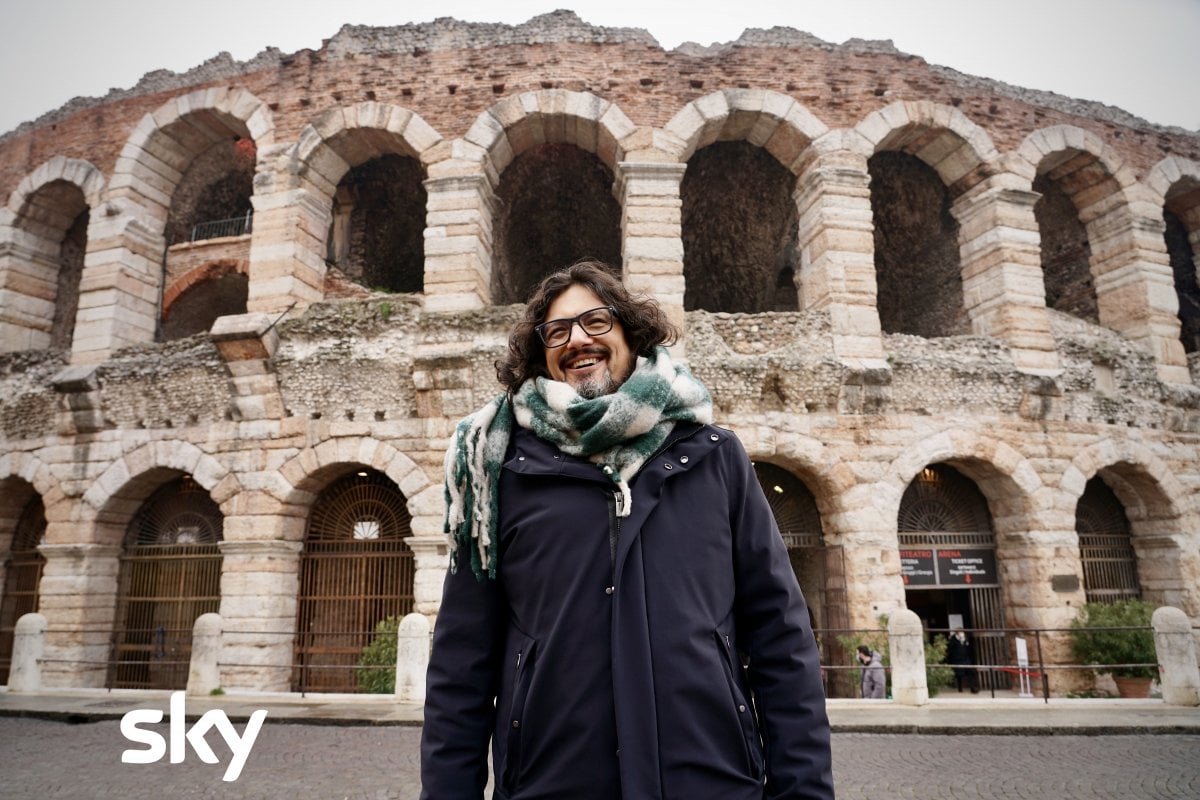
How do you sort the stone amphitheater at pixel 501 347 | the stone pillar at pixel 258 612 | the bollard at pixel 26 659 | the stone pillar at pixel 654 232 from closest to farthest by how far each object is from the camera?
the bollard at pixel 26 659 < the stone pillar at pixel 258 612 < the stone amphitheater at pixel 501 347 < the stone pillar at pixel 654 232

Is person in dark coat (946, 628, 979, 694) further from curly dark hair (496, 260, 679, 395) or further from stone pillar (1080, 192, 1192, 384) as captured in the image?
curly dark hair (496, 260, 679, 395)

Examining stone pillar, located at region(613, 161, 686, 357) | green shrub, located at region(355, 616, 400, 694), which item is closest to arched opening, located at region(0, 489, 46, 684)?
green shrub, located at region(355, 616, 400, 694)

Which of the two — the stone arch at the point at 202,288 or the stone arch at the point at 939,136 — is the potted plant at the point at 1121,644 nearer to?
the stone arch at the point at 939,136

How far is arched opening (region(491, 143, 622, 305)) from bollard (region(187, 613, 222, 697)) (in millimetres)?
6848

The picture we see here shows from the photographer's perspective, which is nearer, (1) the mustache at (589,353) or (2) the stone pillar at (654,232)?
(1) the mustache at (589,353)

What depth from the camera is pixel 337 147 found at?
11.9 meters

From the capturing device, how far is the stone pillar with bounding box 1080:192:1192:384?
472 inches

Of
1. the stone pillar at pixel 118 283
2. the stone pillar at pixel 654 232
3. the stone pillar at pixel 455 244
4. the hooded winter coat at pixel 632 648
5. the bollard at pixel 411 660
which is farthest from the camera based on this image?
the stone pillar at pixel 118 283

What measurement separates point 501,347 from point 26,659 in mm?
7753

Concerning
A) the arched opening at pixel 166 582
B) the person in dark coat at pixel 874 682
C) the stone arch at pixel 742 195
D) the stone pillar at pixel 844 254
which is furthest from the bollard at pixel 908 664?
the arched opening at pixel 166 582

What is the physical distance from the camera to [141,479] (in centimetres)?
1127

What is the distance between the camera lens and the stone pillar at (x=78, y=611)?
35.1 ft

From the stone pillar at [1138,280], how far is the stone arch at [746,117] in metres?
5.76

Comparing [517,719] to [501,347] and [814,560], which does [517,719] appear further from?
[814,560]
